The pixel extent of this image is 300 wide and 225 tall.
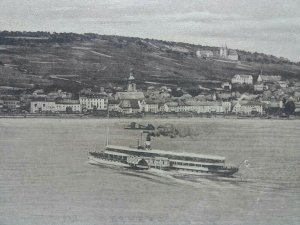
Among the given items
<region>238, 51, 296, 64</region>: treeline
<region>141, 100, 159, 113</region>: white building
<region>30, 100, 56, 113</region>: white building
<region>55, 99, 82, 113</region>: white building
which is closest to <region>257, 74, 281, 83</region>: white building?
<region>238, 51, 296, 64</region>: treeline

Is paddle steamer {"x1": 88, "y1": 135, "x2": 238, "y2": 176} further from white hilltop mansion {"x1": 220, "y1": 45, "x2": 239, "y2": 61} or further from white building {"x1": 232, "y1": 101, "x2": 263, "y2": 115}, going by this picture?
white hilltop mansion {"x1": 220, "y1": 45, "x2": 239, "y2": 61}

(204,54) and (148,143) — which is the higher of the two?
(204,54)

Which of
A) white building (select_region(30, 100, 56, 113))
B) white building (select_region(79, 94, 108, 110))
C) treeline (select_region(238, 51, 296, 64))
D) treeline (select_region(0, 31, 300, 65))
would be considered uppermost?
treeline (select_region(0, 31, 300, 65))

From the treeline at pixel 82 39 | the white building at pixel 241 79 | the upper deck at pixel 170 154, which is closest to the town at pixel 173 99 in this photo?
the white building at pixel 241 79

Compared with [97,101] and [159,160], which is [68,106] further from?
[159,160]

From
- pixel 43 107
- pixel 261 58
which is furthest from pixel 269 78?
pixel 43 107

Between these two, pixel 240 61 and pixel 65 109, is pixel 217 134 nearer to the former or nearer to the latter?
pixel 240 61
